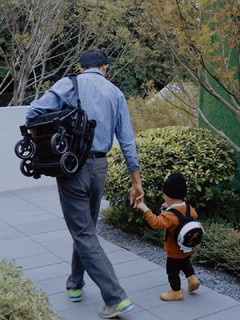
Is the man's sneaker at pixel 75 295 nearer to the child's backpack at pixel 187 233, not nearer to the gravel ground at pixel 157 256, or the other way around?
the child's backpack at pixel 187 233

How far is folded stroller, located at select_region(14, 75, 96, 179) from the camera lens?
3604mm

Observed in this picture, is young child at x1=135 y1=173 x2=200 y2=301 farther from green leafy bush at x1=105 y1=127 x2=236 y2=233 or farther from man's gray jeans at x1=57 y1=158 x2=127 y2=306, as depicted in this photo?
green leafy bush at x1=105 y1=127 x2=236 y2=233

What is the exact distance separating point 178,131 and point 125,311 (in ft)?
9.45

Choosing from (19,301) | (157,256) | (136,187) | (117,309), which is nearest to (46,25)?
(157,256)

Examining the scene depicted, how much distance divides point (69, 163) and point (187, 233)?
1.17 m

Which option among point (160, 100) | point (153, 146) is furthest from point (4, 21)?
point (153, 146)

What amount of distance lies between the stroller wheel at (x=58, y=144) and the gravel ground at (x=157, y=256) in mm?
1930

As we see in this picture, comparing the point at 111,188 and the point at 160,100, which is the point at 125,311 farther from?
the point at 160,100

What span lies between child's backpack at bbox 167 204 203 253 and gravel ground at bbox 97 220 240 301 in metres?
0.58

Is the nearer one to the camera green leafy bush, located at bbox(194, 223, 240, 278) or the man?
Answer: the man

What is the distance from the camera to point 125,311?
3.85 metres

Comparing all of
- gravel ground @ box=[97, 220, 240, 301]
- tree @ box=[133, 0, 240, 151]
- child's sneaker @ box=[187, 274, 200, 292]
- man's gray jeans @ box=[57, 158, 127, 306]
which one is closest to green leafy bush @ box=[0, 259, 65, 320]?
man's gray jeans @ box=[57, 158, 127, 306]

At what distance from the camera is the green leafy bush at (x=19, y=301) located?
2272mm

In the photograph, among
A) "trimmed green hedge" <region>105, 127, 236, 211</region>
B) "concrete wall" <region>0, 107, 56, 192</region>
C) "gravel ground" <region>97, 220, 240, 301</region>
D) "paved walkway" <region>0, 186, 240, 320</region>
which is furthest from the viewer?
"concrete wall" <region>0, 107, 56, 192</region>
